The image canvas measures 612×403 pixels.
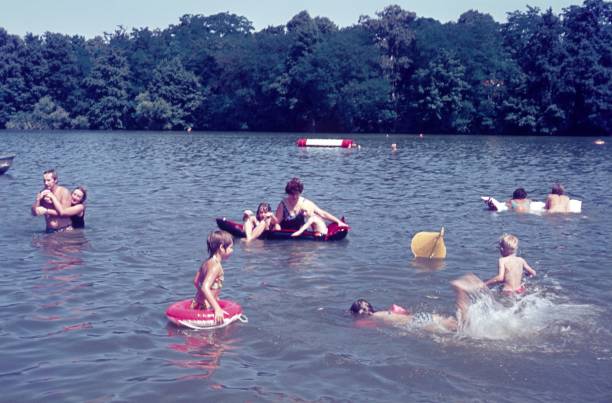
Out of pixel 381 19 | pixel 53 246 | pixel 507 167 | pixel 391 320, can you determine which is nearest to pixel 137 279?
pixel 53 246

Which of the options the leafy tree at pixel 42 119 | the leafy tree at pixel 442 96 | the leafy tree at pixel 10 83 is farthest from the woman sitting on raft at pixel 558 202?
the leafy tree at pixel 10 83

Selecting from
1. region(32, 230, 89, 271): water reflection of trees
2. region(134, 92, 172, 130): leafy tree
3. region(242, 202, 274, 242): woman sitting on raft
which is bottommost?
region(32, 230, 89, 271): water reflection of trees

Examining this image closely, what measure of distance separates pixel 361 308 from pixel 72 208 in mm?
7623

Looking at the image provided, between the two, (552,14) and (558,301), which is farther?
(552,14)

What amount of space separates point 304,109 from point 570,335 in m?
77.6

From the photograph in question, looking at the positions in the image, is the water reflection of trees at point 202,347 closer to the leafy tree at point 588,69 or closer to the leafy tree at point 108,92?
the leafy tree at point 588,69

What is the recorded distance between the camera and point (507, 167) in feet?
106

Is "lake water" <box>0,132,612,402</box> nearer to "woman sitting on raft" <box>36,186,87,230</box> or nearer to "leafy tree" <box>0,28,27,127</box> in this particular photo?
"woman sitting on raft" <box>36,186,87,230</box>

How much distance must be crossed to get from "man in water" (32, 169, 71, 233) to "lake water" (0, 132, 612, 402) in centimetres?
32

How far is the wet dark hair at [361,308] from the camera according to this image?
880 cm

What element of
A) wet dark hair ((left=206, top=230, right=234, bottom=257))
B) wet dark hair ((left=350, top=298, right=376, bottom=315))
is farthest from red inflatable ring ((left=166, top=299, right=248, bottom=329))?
wet dark hair ((left=350, top=298, right=376, bottom=315))

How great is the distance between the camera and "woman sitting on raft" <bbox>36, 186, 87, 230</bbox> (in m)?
13.9

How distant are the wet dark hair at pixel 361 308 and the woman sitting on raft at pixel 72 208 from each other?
291 inches

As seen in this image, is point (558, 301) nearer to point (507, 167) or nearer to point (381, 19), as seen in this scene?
point (507, 167)
